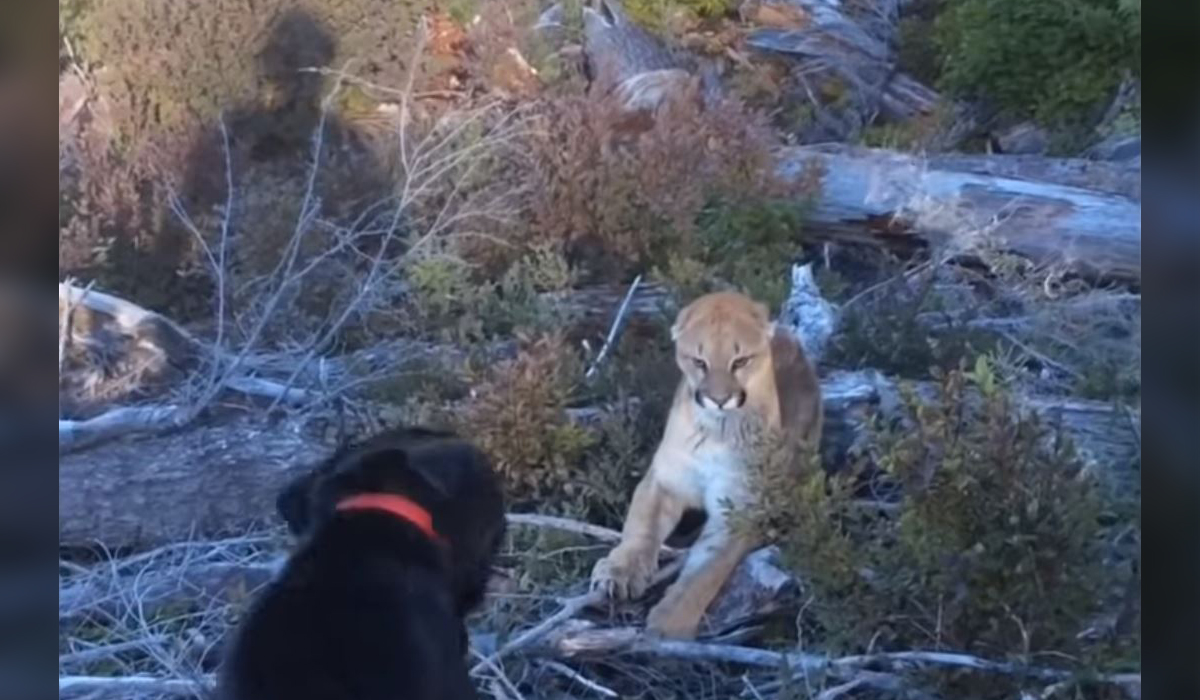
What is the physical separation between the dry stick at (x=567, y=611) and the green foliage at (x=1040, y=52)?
4.28ft

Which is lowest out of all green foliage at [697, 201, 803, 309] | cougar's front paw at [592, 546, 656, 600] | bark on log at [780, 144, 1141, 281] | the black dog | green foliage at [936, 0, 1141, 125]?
cougar's front paw at [592, 546, 656, 600]

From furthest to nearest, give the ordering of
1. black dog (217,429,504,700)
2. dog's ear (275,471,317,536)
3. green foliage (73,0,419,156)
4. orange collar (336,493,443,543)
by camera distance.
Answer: green foliage (73,0,419,156), dog's ear (275,471,317,536), orange collar (336,493,443,543), black dog (217,429,504,700)

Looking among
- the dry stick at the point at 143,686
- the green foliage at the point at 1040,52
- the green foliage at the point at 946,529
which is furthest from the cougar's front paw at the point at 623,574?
the green foliage at the point at 1040,52

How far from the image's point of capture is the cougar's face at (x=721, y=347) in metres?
4.54

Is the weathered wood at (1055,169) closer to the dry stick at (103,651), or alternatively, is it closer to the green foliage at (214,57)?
the green foliage at (214,57)

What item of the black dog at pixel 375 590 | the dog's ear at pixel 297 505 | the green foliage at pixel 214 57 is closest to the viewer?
the black dog at pixel 375 590

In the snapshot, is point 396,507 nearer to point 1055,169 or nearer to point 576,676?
point 576,676

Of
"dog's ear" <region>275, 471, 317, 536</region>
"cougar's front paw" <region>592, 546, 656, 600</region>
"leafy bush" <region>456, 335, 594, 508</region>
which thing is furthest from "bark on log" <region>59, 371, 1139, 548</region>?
"cougar's front paw" <region>592, 546, 656, 600</region>

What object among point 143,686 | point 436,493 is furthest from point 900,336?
point 143,686

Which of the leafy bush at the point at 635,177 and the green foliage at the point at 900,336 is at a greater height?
the leafy bush at the point at 635,177

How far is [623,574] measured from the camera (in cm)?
457

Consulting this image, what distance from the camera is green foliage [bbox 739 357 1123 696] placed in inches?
179

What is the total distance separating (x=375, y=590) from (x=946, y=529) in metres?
1.44

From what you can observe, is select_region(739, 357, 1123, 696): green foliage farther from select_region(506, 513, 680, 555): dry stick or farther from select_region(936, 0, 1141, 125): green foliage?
select_region(936, 0, 1141, 125): green foliage
